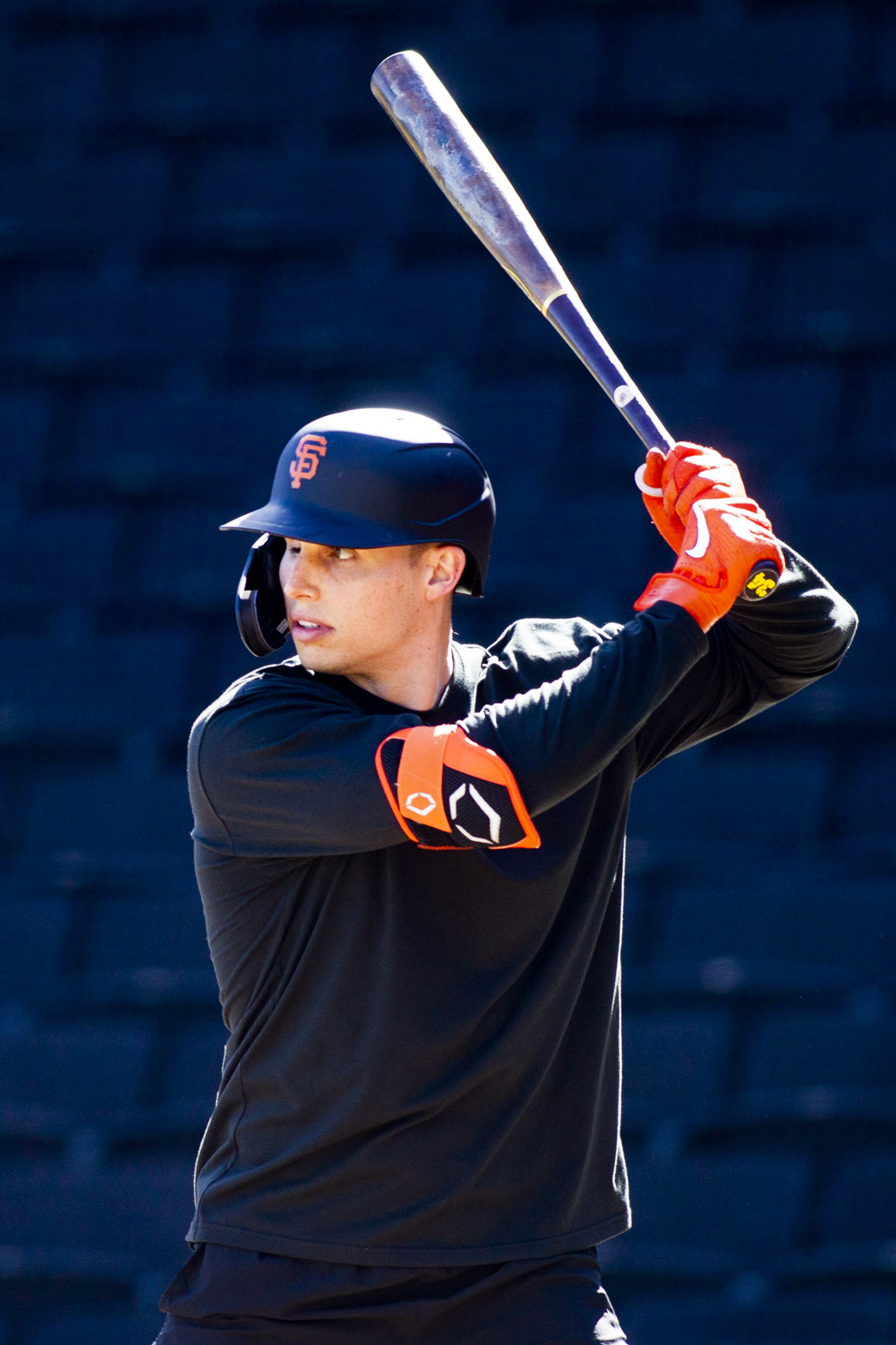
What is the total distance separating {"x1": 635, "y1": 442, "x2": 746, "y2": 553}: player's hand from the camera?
146cm

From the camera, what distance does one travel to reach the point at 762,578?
1441mm

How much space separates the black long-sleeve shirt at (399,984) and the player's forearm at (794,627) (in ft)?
0.77

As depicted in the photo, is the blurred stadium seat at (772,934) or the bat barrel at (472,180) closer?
the bat barrel at (472,180)

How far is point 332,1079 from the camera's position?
56.0 inches

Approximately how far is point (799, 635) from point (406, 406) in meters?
1.51

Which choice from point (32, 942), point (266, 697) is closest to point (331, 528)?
point (266, 697)

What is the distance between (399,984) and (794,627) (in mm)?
524

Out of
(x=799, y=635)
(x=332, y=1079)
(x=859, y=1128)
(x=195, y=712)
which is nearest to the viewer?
(x=332, y=1079)

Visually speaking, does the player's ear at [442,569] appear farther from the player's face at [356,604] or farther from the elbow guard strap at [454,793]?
the elbow guard strap at [454,793]

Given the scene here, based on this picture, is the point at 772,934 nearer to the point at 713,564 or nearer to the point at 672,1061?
the point at 672,1061

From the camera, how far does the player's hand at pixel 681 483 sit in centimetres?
146

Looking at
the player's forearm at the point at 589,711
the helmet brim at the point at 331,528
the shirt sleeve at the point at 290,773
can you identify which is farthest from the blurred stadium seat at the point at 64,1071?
the player's forearm at the point at 589,711

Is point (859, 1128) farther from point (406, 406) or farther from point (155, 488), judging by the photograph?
point (155, 488)

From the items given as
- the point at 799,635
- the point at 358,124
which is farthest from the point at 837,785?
the point at 358,124
